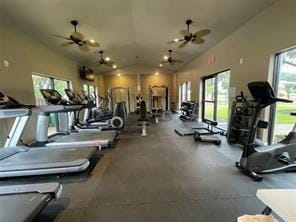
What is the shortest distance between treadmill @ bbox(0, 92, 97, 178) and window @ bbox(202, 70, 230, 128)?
452 centimetres

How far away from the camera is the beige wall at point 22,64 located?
367cm

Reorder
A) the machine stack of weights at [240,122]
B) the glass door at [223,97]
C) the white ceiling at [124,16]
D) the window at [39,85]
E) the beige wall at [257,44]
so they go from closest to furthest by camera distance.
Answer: the beige wall at [257,44] → the white ceiling at [124,16] → the machine stack of weights at [240,122] → the window at [39,85] → the glass door at [223,97]

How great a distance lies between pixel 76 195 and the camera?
2.20m

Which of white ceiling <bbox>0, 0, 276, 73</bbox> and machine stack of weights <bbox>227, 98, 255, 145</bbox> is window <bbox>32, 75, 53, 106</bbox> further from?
machine stack of weights <bbox>227, 98, 255, 145</bbox>

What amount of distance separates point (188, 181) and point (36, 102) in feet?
15.0

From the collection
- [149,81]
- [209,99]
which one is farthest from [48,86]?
[149,81]

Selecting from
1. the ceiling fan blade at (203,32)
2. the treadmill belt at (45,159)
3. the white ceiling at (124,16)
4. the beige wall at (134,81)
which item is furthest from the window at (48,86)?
the beige wall at (134,81)

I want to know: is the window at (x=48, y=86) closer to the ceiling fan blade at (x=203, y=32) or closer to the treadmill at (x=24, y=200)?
the treadmill at (x=24, y=200)

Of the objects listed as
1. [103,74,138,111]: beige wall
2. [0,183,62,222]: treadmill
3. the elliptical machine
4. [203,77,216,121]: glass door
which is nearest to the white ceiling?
[203,77,216,121]: glass door

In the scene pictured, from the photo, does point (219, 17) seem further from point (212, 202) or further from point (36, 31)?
point (36, 31)

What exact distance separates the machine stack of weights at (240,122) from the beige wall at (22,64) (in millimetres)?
5087

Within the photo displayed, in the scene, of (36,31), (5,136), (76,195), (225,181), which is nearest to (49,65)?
(36,31)

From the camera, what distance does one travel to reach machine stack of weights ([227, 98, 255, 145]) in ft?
13.4

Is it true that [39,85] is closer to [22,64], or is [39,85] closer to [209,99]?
[22,64]
